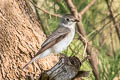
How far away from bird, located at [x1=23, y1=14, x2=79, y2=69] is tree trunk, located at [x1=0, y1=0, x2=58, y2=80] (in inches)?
5.7

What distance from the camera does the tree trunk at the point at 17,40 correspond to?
378cm

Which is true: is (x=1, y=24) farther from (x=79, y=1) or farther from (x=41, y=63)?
(x=79, y=1)

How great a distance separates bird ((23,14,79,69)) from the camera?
12.5ft

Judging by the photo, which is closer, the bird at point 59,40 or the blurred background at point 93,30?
the bird at point 59,40

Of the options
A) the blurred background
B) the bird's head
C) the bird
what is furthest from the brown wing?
the blurred background

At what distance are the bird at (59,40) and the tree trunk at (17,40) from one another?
0.15 metres

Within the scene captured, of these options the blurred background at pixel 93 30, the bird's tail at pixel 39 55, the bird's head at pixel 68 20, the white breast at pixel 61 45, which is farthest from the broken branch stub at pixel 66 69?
the bird's head at pixel 68 20

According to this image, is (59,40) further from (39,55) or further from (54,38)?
(39,55)

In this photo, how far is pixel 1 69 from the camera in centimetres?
374

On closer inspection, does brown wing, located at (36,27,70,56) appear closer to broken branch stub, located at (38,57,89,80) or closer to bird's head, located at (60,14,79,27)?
bird's head, located at (60,14,79,27)

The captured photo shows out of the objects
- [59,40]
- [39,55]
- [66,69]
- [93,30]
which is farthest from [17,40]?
[93,30]

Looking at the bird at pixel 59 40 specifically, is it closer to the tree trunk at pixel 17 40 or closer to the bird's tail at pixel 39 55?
the bird's tail at pixel 39 55

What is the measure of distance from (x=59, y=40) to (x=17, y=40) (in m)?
0.57

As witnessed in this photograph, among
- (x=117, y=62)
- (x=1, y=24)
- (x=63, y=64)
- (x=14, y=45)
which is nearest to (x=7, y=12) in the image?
(x=1, y=24)
